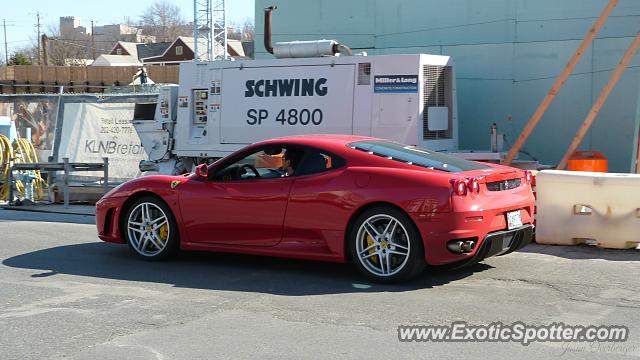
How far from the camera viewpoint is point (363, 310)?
21.3 ft

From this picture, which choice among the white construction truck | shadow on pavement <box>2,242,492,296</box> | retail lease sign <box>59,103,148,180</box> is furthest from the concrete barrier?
retail lease sign <box>59,103,148,180</box>

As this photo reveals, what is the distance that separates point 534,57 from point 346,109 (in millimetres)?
4729

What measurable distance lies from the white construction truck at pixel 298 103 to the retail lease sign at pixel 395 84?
17mm

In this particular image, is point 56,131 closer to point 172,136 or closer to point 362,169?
point 172,136

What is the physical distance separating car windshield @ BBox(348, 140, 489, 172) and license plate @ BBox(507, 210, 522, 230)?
1.87ft

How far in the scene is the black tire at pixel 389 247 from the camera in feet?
23.5

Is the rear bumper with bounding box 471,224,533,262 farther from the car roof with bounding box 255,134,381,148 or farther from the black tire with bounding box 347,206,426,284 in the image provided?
the car roof with bounding box 255,134,381,148

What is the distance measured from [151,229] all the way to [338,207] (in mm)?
2424

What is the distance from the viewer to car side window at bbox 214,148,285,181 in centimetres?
817

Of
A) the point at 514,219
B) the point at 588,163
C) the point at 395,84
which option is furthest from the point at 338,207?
the point at 588,163

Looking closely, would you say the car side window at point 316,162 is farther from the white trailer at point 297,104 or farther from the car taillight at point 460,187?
the white trailer at point 297,104

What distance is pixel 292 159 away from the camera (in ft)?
26.3

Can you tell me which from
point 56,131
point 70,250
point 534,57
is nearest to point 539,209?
point 70,250

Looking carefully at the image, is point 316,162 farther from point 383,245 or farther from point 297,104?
point 297,104
